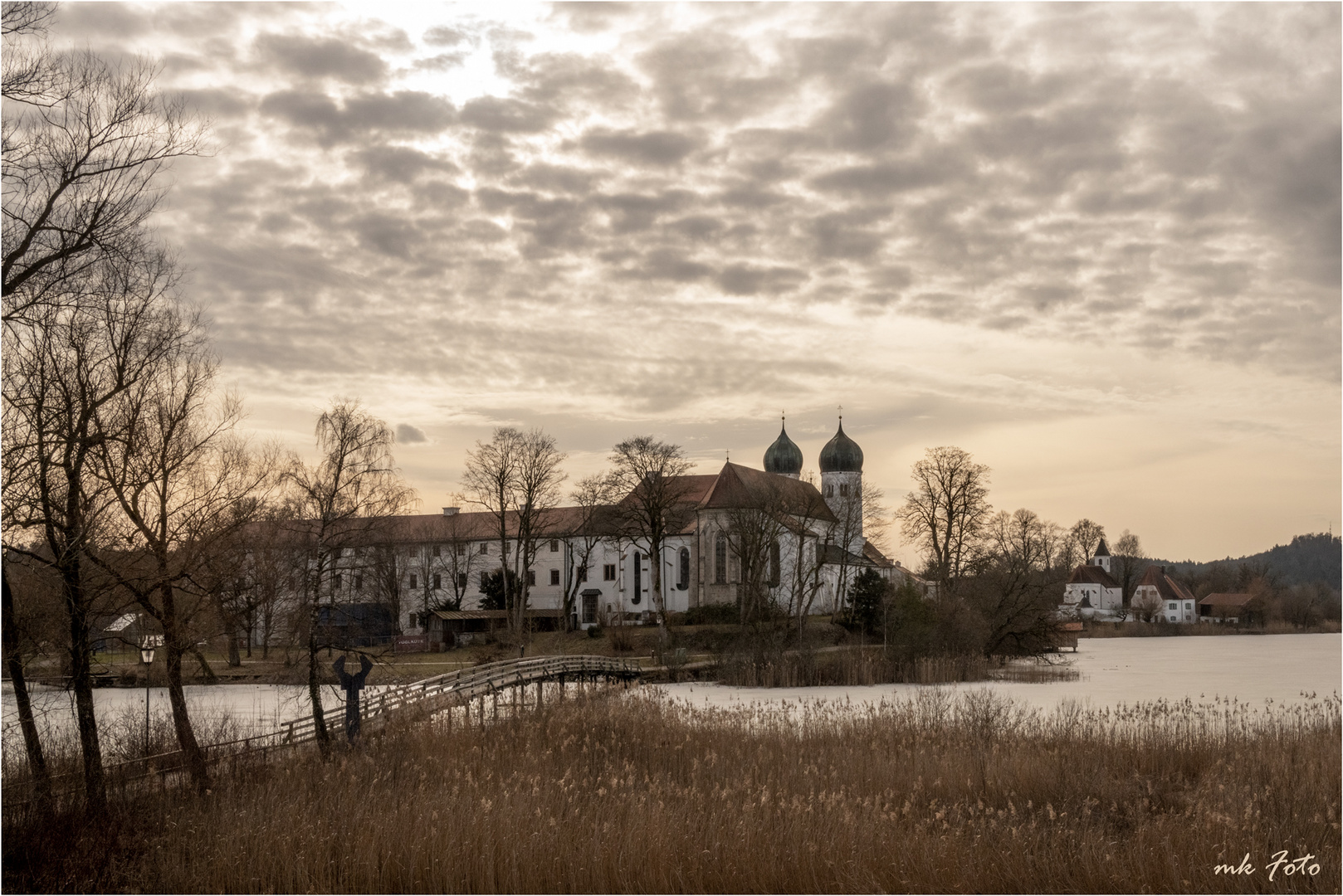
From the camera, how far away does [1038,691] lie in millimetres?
36875

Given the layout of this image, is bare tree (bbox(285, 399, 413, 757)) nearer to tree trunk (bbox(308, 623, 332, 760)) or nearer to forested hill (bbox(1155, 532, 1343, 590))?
tree trunk (bbox(308, 623, 332, 760))

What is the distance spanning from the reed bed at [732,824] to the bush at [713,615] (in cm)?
4015

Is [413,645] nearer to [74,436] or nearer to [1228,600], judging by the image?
[74,436]

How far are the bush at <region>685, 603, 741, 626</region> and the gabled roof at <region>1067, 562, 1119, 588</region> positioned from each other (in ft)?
247

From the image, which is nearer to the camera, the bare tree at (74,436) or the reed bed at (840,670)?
the bare tree at (74,436)

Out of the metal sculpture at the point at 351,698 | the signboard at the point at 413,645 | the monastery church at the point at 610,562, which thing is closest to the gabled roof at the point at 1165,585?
the monastery church at the point at 610,562

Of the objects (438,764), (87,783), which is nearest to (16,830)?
(87,783)

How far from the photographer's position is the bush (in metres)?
58.4

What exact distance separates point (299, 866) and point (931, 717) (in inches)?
527

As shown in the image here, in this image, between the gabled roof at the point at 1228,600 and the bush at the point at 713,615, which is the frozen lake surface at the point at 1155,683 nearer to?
the bush at the point at 713,615

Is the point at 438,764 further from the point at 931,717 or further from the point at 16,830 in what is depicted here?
the point at 931,717

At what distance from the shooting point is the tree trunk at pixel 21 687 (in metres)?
13.3

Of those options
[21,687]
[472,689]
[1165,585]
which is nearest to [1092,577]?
[1165,585]
